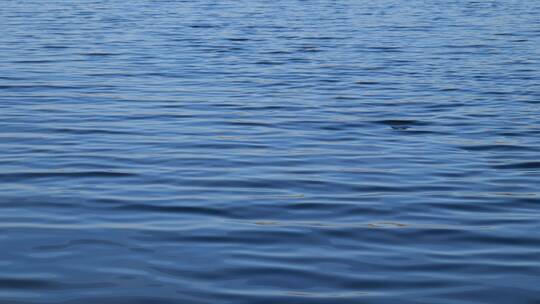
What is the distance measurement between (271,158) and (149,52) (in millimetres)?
9994

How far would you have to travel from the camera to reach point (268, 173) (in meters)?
9.60

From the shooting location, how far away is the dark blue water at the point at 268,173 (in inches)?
255

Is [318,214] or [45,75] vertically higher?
[45,75]

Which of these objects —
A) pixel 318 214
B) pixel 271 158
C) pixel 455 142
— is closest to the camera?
pixel 318 214

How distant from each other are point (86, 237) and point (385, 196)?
2.54 metres

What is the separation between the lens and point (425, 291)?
622cm

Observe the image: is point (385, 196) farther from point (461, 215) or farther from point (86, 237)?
point (86, 237)

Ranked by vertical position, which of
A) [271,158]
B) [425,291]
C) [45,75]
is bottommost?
[425,291]

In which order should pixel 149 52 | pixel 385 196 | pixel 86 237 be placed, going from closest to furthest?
pixel 86 237 → pixel 385 196 → pixel 149 52

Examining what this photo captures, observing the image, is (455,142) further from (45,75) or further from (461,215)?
(45,75)

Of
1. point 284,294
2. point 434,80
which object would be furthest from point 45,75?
point 284,294

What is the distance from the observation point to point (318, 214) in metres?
8.05

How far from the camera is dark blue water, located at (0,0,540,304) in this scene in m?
6.47

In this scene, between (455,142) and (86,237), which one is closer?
(86,237)
